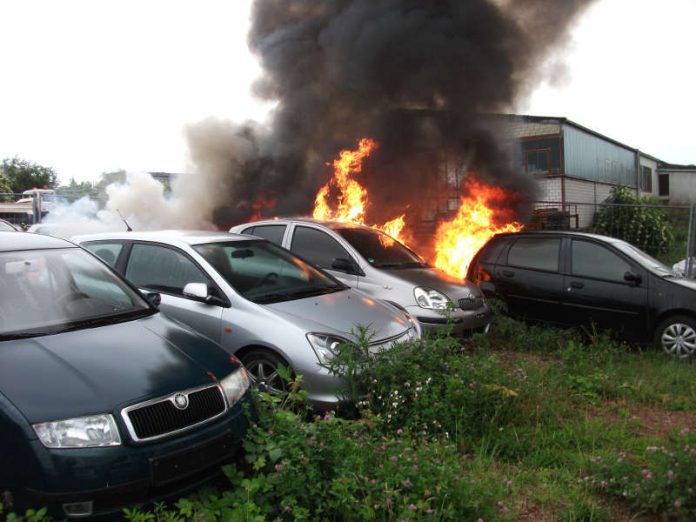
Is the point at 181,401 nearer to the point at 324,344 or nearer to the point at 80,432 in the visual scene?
the point at 80,432

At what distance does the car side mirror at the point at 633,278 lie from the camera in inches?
271

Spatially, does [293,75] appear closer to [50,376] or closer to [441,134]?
[441,134]

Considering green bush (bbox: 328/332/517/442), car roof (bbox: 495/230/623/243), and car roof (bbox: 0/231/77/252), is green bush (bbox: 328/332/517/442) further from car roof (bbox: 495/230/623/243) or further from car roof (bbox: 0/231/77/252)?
car roof (bbox: 495/230/623/243)

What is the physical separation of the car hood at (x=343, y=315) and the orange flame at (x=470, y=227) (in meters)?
5.89

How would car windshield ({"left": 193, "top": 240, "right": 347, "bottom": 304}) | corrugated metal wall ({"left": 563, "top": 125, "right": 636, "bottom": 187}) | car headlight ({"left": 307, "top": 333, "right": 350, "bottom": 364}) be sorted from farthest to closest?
corrugated metal wall ({"left": 563, "top": 125, "right": 636, "bottom": 187}) < car windshield ({"left": 193, "top": 240, "right": 347, "bottom": 304}) < car headlight ({"left": 307, "top": 333, "right": 350, "bottom": 364})

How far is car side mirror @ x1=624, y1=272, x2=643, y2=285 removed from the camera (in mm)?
6895

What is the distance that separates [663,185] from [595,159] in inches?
598

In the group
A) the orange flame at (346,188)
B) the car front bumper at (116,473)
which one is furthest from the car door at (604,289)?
the orange flame at (346,188)

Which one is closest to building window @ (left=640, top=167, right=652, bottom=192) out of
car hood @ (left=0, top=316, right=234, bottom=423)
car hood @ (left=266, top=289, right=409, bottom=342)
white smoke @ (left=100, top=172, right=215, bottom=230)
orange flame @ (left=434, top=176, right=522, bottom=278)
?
orange flame @ (left=434, top=176, right=522, bottom=278)

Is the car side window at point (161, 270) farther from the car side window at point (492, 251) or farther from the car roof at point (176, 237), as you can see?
the car side window at point (492, 251)

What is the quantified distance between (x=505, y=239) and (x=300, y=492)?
620 centimetres

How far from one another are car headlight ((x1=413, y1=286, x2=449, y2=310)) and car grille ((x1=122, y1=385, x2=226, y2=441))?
371cm

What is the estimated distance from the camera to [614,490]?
3336mm

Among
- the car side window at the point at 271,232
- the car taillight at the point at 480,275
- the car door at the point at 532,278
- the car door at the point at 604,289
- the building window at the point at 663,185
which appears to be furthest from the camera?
the building window at the point at 663,185
